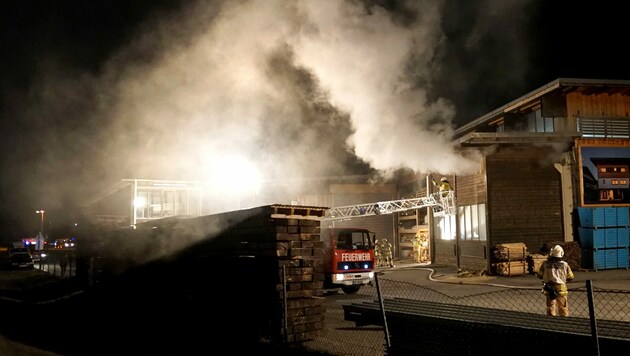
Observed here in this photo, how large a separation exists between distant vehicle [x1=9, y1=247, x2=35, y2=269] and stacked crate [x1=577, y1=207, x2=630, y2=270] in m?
38.2

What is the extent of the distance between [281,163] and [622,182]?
637 inches

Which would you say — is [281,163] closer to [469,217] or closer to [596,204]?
[469,217]

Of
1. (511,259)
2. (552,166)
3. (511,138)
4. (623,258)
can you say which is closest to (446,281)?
(511,259)

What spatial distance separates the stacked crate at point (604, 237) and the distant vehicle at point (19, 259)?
38.2 m

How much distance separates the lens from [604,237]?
682 inches

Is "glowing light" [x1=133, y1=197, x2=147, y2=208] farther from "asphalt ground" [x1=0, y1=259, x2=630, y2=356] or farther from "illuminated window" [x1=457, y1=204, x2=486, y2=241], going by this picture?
"illuminated window" [x1=457, y1=204, x2=486, y2=241]

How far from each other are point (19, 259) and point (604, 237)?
3905 cm

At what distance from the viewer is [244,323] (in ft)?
25.4

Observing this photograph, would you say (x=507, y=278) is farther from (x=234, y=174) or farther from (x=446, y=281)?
(x=234, y=174)

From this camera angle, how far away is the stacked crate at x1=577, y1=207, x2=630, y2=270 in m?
17.2

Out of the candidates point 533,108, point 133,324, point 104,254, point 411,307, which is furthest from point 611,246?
point 104,254

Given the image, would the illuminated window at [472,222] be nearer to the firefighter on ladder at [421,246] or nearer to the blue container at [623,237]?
the firefighter on ladder at [421,246]

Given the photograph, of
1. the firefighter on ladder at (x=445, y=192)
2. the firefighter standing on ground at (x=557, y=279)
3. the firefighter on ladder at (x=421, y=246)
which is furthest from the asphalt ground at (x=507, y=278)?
the firefighter standing on ground at (x=557, y=279)

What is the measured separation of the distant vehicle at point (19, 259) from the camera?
36.7 meters
